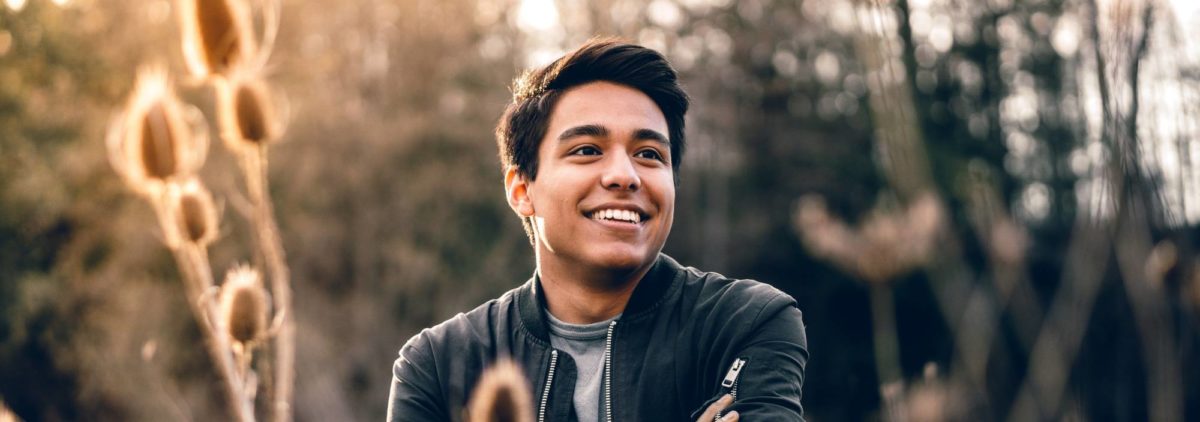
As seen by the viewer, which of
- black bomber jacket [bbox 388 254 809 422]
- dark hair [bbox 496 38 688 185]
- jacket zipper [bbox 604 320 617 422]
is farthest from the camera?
dark hair [bbox 496 38 688 185]

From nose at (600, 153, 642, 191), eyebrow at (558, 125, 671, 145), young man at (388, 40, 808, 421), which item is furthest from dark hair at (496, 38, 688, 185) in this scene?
nose at (600, 153, 642, 191)

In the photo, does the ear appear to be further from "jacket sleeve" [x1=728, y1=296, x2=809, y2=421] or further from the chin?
"jacket sleeve" [x1=728, y1=296, x2=809, y2=421]

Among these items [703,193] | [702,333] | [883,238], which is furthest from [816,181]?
[702,333]

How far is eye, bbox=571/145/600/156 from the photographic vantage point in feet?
6.98

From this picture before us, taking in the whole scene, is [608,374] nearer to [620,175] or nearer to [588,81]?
[620,175]

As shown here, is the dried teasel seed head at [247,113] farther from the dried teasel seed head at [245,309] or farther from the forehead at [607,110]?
the forehead at [607,110]

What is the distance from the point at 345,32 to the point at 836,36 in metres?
6.77

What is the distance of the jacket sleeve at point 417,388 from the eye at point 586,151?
47cm

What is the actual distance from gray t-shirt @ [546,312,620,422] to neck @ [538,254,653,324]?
2 cm

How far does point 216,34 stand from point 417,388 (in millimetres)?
1087

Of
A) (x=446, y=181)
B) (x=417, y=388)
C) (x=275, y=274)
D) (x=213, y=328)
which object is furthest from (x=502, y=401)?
(x=446, y=181)

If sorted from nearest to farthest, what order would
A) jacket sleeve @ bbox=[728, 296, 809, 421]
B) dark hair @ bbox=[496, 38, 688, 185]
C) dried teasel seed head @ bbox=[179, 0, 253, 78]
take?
dried teasel seed head @ bbox=[179, 0, 253, 78] → jacket sleeve @ bbox=[728, 296, 809, 421] → dark hair @ bbox=[496, 38, 688, 185]

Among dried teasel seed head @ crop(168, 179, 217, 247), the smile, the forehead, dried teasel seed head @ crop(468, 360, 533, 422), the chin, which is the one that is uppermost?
dried teasel seed head @ crop(168, 179, 217, 247)

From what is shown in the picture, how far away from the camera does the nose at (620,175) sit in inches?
79.8
